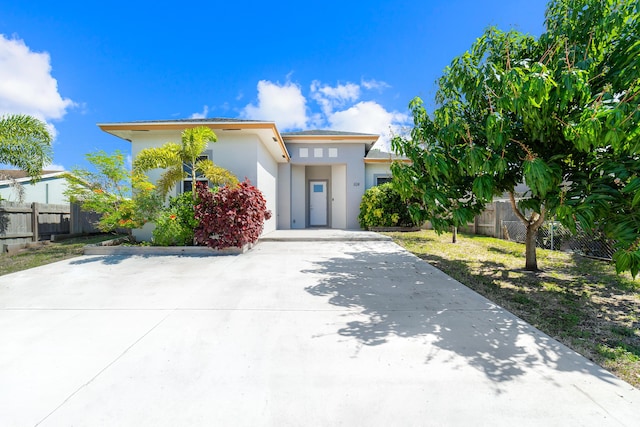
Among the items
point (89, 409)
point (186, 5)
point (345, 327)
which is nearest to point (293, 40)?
point (186, 5)

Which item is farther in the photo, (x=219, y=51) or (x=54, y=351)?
(x=219, y=51)

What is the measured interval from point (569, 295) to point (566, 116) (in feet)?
8.36

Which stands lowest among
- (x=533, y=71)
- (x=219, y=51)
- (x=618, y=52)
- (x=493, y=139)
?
(x=493, y=139)

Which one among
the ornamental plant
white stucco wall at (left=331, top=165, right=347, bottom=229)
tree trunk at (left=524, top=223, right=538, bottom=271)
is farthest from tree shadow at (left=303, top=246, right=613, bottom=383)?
white stucco wall at (left=331, top=165, right=347, bottom=229)

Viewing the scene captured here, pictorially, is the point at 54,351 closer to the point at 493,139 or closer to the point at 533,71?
the point at 493,139

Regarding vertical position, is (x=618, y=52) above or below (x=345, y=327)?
above

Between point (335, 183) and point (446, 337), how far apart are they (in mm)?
11779

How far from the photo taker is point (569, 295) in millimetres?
3992

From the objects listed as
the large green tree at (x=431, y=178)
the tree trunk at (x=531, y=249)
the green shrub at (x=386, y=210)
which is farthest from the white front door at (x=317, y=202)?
the tree trunk at (x=531, y=249)

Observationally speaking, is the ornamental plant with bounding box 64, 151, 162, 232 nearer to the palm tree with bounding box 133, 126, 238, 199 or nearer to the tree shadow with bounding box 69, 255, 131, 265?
the palm tree with bounding box 133, 126, 238, 199

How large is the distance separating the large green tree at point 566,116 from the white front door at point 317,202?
33.7ft

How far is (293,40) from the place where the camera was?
1048 cm

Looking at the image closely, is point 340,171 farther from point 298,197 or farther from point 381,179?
point 298,197

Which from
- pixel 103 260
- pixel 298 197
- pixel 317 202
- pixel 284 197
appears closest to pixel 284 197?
pixel 284 197
